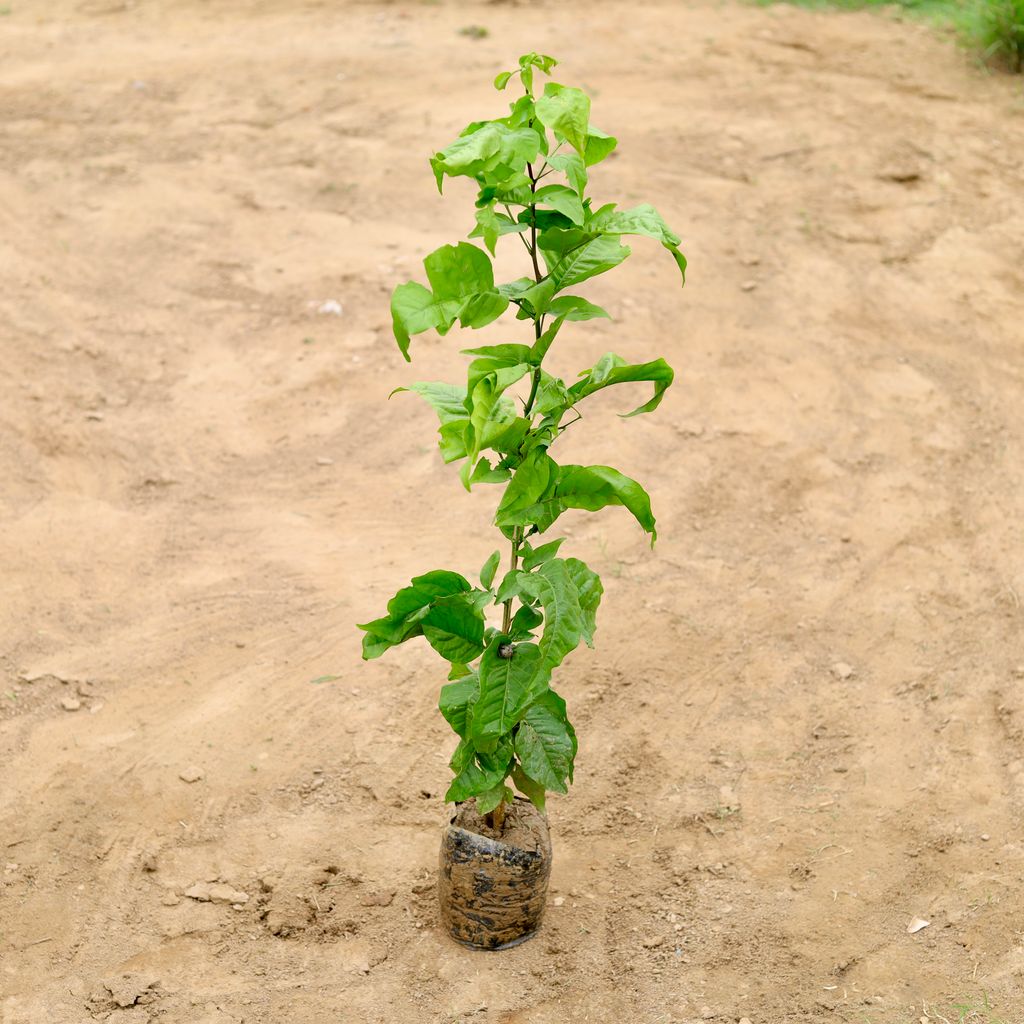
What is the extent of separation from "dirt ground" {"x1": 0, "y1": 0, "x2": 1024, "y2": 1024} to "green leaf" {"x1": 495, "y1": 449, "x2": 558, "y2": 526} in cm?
119

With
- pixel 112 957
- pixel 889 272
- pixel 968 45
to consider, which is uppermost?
pixel 968 45

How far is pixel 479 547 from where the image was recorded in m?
4.50

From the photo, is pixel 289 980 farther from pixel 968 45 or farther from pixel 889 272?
pixel 968 45

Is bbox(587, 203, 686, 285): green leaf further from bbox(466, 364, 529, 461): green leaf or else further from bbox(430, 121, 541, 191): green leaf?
bbox(466, 364, 529, 461): green leaf

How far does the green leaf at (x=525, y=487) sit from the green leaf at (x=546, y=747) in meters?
0.51

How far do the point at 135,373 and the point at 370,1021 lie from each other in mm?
3292

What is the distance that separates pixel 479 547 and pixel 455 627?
171 centimetres

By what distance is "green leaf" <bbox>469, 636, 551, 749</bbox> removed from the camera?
2.71 m

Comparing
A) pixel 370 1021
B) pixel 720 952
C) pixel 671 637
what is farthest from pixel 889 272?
pixel 370 1021

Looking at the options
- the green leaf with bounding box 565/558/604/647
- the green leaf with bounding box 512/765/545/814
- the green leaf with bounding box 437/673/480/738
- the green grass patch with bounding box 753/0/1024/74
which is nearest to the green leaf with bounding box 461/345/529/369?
the green leaf with bounding box 565/558/604/647

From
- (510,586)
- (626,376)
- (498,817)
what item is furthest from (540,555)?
(498,817)

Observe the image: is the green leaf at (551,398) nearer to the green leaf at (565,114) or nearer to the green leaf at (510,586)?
the green leaf at (510,586)

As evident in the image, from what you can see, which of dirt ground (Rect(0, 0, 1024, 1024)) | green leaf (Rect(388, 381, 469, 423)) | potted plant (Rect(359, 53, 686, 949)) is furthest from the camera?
dirt ground (Rect(0, 0, 1024, 1024))

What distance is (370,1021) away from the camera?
9.83ft
